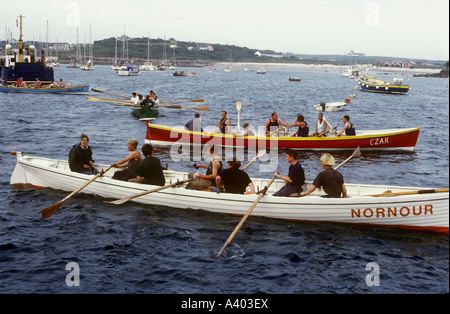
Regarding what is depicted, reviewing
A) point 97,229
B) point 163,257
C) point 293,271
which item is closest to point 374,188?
point 293,271

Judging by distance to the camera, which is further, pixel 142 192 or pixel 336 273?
pixel 142 192

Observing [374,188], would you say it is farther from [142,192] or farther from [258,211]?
[142,192]

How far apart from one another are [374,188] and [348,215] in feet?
5.92

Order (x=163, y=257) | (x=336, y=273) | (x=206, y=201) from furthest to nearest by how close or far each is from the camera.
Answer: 1. (x=206, y=201)
2. (x=163, y=257)
3. (x=336, y=273)

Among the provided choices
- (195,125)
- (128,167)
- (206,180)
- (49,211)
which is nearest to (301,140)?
(195,125)

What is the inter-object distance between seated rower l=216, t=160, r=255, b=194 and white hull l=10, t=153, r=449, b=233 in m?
0.26

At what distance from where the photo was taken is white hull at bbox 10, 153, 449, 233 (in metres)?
11.8

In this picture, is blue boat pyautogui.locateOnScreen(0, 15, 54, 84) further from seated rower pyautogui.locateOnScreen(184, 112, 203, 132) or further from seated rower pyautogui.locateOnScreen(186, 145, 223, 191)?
seated rower pyautogui.locateOnScreen(186, 145, 223, 191)

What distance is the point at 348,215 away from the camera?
40.8 feet

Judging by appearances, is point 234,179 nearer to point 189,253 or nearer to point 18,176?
point 189,253

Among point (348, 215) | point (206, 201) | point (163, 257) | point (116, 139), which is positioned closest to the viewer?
point (163, 257)

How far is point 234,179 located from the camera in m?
13.0

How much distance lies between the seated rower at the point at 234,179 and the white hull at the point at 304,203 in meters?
0.26

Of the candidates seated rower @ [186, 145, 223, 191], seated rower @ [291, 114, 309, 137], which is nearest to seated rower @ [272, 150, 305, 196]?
seated rower @ [186, 145, 223, 191]
